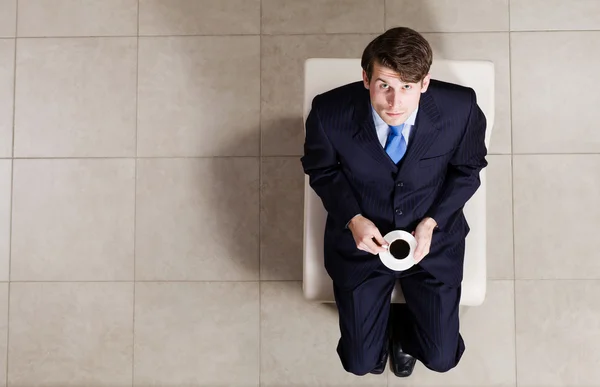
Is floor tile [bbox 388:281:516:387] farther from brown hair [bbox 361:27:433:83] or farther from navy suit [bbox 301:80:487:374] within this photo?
brown hair [bbox 361:27:433:83]

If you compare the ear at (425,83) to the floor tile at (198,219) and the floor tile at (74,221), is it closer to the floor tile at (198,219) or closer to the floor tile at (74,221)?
the floor tile at (198,219)

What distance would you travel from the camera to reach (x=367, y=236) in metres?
1.21

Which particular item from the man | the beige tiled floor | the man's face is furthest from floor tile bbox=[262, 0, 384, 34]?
the man's face

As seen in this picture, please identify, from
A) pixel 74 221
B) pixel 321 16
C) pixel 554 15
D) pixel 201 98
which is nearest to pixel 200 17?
pixel 201 98

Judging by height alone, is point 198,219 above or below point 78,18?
below

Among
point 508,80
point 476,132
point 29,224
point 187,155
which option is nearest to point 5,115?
point 29,224

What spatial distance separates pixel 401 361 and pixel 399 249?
0.52 meters

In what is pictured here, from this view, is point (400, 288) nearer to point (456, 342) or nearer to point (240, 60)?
point (456, 342)

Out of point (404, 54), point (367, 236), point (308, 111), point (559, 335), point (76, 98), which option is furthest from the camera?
point (76, 98)

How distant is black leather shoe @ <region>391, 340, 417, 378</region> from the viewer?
1.58m

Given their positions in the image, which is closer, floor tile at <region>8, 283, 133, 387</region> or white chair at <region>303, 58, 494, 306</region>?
white chair at <region>303, 58, 494, 306</region>

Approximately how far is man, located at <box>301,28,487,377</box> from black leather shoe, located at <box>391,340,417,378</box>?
0.72 feet

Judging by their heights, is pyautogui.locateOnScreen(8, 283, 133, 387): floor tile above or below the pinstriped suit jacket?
below

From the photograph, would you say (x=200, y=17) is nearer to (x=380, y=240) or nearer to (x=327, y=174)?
(x=327, y=174)
